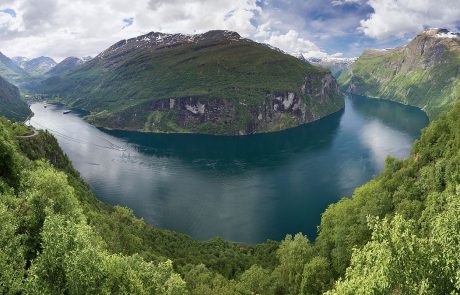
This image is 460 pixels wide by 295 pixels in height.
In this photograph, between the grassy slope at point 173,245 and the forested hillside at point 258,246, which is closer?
the forested hillside at point 258,246

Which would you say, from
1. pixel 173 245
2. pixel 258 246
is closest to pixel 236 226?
pixel 258 246

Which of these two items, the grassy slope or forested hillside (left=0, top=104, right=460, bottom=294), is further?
the grassy slope

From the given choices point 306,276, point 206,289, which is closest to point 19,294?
point 206,289

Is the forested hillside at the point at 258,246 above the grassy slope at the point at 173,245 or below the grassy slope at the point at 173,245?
above

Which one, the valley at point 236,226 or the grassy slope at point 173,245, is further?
the grassy slope at point 173,245

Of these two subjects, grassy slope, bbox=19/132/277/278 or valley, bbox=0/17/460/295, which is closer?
valley, bbox=0/17/460/295

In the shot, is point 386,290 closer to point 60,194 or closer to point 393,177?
point 60,194

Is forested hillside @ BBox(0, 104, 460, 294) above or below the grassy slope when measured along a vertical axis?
above

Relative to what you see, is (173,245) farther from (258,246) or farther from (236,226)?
(236,226)

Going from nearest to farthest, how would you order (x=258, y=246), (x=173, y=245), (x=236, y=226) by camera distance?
(x=173, y=245) < (x=258, y=246) < (x=236, y=226)
